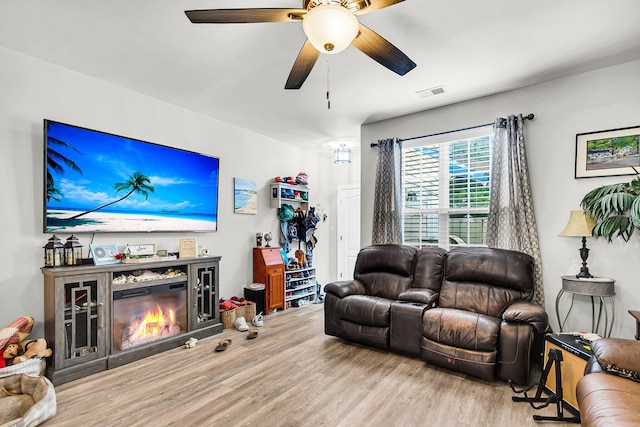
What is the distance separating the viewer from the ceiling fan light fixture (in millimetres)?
1540

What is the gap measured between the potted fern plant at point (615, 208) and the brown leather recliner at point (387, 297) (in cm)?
135

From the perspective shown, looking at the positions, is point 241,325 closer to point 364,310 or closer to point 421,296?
point 364,310

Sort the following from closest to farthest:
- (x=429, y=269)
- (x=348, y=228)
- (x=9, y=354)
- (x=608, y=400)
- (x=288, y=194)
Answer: (x=608, y=400)
(x=9, y=354)
(x=429, y=269)
(x=288, y=194)
(x=348, y=228)

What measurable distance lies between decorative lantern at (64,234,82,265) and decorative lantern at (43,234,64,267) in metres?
0.04

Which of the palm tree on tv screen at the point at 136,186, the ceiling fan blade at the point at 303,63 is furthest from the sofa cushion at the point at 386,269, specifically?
the palm tree on tv screen at the point at 136,186

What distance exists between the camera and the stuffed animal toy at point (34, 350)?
2.43m

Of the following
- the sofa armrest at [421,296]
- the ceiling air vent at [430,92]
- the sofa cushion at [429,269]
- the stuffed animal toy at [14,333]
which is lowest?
the stuffed animal toy at [14,333]

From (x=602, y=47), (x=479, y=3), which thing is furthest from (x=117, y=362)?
(x=602, y=47)

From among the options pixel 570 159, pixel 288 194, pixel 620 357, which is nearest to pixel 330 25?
pixel 620 357

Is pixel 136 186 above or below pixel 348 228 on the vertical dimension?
above

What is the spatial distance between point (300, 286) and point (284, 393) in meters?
2.77

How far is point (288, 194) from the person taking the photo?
515 centimetres

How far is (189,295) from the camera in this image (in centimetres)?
350

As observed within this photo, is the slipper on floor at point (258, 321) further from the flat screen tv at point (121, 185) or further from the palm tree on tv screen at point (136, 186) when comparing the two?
the palm tree on tv screen at point (136, 186)
